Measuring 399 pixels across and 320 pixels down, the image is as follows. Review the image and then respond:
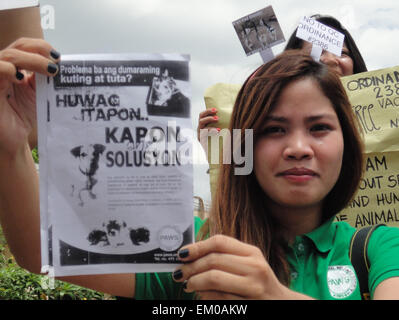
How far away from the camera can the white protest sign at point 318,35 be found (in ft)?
6.73

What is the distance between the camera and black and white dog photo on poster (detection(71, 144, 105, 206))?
1213mm

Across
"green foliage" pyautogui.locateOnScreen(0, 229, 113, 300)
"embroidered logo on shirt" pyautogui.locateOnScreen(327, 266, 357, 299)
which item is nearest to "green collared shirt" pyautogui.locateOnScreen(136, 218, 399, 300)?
"embroidered logo on shirt" pyautogui.locateOnScreen(327, 266, 357, 299)

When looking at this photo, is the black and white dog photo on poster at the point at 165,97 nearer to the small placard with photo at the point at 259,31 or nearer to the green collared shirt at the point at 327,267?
the green collared shirt at the point at 327,267

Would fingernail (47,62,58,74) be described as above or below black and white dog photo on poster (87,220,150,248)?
above

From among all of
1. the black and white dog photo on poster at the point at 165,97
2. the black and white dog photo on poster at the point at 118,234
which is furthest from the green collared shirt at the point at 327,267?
the black and white dog photo on poster at the point at 165,97

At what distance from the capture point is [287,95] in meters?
1.55

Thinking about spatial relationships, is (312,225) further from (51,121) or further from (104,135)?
(51,121)

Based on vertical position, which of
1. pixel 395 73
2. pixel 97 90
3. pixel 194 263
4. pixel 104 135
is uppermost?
pixel 395 73

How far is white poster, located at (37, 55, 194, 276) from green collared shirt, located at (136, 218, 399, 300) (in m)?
0.37

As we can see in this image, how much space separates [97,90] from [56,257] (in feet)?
1.44

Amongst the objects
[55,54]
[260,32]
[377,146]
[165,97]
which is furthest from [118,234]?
[377,146]

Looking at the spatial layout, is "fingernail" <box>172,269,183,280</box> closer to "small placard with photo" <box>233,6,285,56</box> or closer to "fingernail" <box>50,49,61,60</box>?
"fingernail" <box>50,49,61,60</box>

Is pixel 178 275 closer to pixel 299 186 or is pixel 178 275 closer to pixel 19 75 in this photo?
Result: pixel 299 186

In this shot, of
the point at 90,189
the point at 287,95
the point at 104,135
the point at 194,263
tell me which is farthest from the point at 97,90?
the point at 287,95
